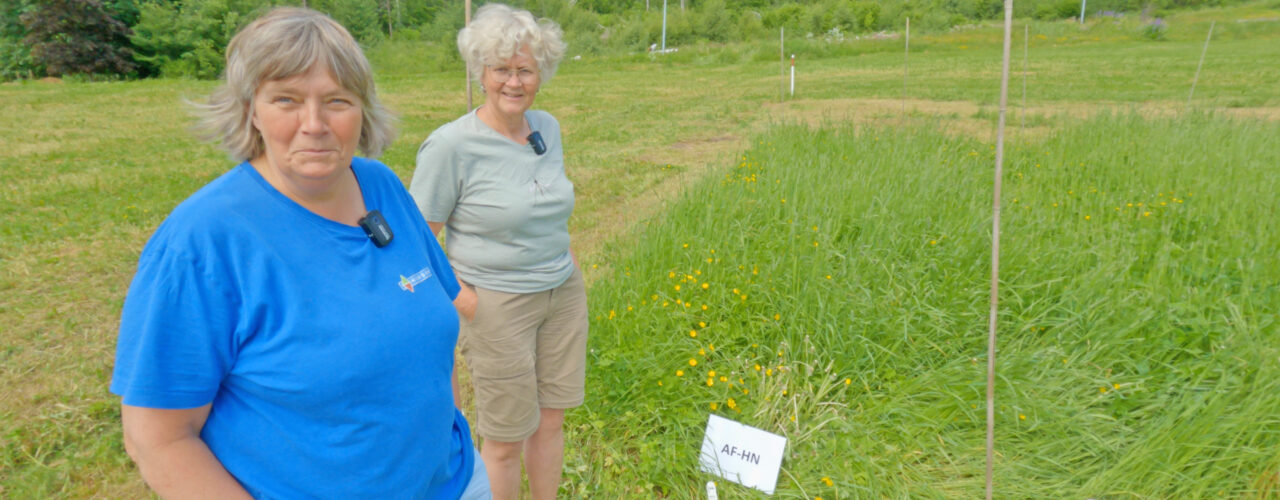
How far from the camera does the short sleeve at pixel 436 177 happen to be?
186 centimetres

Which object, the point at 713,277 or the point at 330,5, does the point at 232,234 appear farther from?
the point at 330,5

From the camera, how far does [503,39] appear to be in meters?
1.88

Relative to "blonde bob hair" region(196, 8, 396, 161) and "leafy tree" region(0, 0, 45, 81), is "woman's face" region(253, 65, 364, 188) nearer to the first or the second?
"blonde bob hair" region(196, 8, 396, 161)

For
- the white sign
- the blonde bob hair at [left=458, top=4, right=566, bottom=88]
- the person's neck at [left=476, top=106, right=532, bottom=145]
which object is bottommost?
the white sign

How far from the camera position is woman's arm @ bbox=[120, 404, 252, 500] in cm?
94

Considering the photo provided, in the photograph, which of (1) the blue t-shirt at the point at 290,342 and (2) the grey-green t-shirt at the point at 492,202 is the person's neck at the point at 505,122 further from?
(1) the blue t-shirt at the point at 290,342

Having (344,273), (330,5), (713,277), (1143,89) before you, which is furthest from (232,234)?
(330,5)

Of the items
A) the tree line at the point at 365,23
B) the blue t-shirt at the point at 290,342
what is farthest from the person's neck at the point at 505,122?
the tree line at the point at 365,23

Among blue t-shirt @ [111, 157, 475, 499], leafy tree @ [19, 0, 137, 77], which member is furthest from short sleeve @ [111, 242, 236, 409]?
leafy tree @ [19, 0, 137, 77]

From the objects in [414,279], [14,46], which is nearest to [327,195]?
[414,279]

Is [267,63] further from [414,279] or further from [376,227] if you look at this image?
[414,279]

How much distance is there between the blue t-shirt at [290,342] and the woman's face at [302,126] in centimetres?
5

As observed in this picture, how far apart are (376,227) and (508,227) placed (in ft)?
2.35

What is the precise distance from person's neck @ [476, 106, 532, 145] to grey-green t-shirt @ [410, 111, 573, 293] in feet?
0.08
